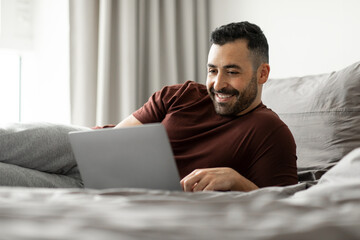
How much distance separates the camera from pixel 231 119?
1.84 meters

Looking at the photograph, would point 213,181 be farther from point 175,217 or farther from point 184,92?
point 175,217

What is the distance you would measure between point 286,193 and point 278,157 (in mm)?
586

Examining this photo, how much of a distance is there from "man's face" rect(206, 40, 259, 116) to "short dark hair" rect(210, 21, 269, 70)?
2 centimetres

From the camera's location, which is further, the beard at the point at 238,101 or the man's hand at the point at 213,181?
the beard at the point at 238,101

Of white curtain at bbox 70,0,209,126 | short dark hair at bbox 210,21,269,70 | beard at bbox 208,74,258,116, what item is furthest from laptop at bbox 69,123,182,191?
white curtain at bbox 70,0,209,126

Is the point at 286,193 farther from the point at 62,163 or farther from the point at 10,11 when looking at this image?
the point at 10,11

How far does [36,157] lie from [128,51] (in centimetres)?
140

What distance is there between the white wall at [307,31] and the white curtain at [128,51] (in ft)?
1.18

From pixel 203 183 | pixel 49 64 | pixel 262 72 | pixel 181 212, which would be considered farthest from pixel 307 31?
pixel 181 212

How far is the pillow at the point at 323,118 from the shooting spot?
1.82m

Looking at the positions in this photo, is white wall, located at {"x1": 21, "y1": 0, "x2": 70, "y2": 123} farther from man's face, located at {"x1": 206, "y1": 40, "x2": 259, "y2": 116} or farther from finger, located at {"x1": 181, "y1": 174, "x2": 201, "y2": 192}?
finger, located at {"x1": 181, "y1": 174, "x2": 201, "y2": 192}

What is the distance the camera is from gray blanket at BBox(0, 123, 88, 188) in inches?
61.6

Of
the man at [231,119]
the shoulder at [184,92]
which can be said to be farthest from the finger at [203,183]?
the shoulder at [184,92]

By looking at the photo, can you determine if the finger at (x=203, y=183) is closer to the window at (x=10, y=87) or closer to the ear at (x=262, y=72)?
the ear at (x=262, y=72)
